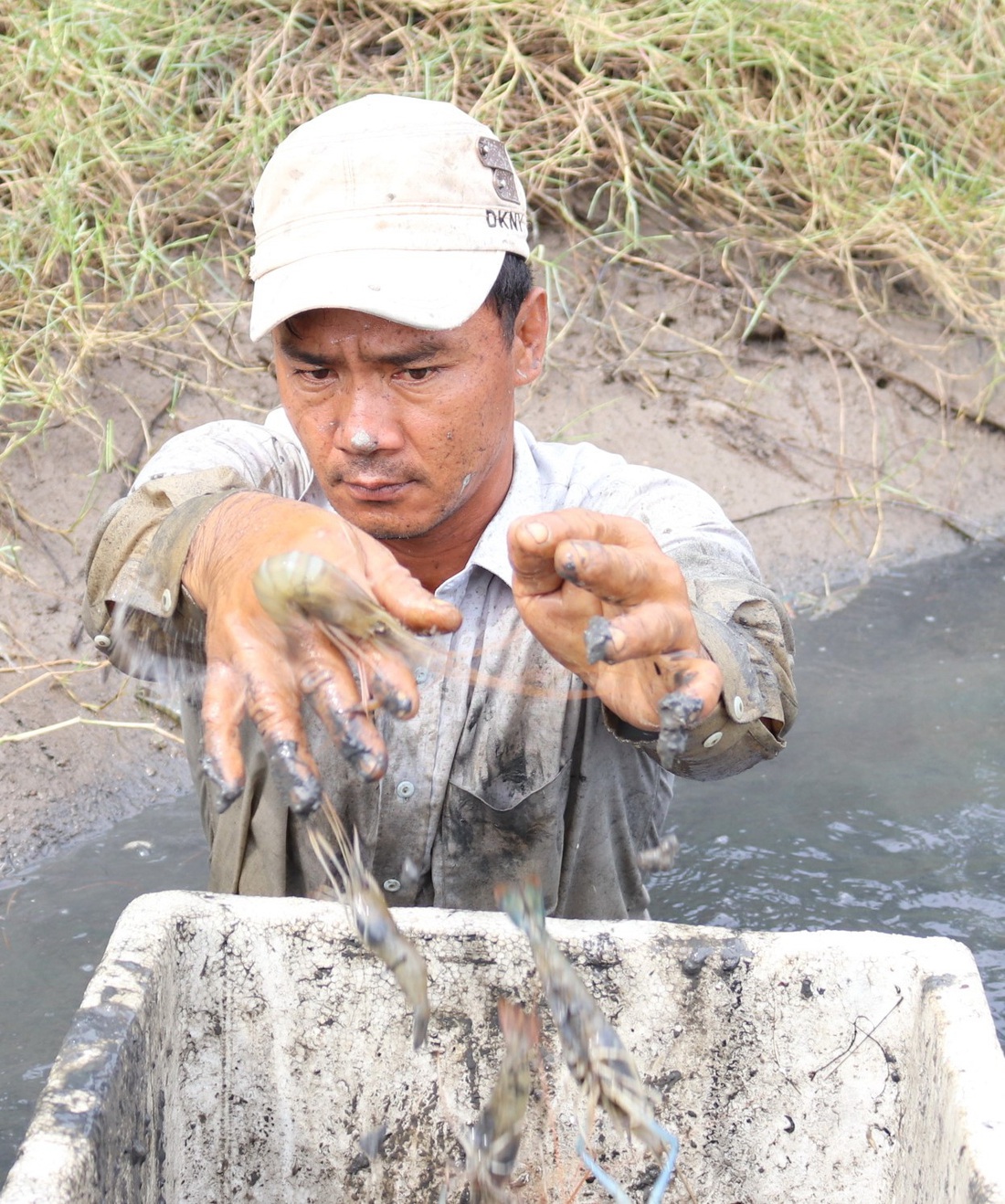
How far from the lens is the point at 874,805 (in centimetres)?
380

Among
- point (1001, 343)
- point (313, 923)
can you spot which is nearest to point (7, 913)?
point (313, 923)

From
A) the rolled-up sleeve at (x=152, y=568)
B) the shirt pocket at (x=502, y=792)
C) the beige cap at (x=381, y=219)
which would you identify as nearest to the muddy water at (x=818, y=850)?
the shirt pocket at (x=502, y=792)

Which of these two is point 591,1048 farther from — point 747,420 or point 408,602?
point 747,420

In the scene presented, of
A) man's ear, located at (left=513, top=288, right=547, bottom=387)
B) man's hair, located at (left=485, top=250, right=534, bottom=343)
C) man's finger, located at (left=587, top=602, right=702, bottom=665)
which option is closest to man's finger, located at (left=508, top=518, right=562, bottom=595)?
man's finger, located at (left=587, top=602, right=702, bottom=665)

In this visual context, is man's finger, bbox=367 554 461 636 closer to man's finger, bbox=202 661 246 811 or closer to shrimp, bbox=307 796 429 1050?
man's finger, bbox=202 661 246 811

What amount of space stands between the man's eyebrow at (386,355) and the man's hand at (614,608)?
25.7 inches

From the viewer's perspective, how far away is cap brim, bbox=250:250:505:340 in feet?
6.94

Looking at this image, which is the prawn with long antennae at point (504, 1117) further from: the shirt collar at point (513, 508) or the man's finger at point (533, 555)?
the shirt collar at point (513, 508)

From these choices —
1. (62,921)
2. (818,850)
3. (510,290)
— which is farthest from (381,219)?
(818,850)

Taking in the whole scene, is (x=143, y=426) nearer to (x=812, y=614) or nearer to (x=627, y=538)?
(x=812, y=614)

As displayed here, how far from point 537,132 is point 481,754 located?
329cm

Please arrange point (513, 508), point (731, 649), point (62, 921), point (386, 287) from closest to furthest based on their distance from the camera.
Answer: point (731, 649)
point (386, 287)
point (513, 508)
point (62, 921)

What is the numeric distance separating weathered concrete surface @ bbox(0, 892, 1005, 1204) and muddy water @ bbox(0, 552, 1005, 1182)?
45.8 inches

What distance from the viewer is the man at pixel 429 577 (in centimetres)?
152
